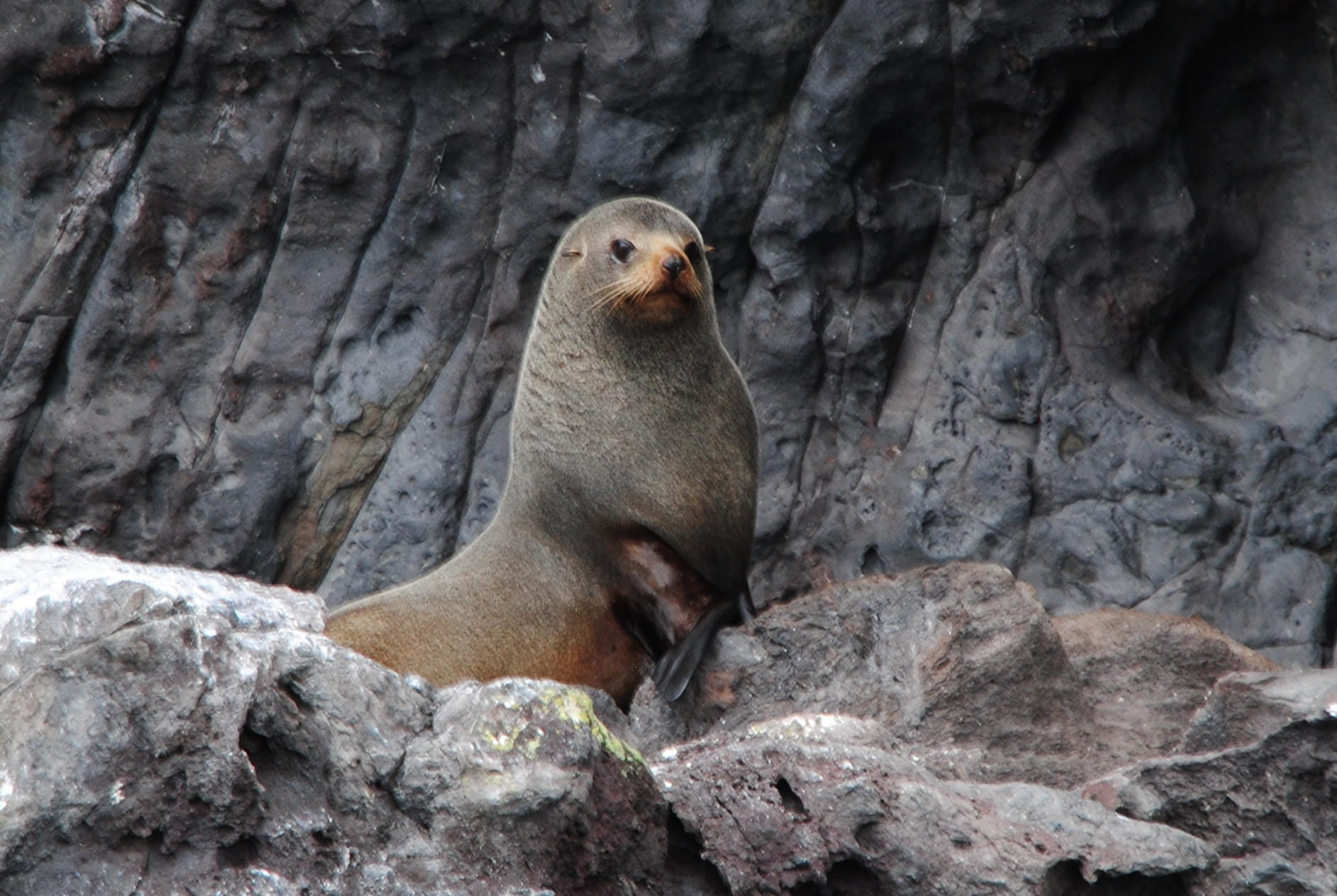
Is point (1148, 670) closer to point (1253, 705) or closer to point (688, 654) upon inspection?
point (1253, 705)

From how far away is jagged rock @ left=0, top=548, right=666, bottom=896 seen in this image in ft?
8.66

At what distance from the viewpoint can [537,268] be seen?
23.1ft

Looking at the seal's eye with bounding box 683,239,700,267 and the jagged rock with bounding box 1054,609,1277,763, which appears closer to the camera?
the jagged rock with bounding box 1054,609,1277,763

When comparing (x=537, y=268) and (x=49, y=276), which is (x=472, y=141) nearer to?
(x=537, y=268)

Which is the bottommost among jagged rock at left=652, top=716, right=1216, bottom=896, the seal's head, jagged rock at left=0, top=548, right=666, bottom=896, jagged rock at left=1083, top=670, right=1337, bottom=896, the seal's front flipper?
the seal's front flipper

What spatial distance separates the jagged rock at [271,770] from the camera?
8.66 ft

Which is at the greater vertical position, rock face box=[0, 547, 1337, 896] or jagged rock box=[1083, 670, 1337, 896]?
jagged rock box=[1083, 670, 1337, 896]

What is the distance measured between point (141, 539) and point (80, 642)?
429 centimetres

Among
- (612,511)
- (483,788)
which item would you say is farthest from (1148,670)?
(483,788)

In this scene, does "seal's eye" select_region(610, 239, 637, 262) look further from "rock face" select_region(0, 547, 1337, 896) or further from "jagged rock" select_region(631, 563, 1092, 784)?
"rock face" select_region(0, 547, 1337, 896)

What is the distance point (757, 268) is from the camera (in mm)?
7031

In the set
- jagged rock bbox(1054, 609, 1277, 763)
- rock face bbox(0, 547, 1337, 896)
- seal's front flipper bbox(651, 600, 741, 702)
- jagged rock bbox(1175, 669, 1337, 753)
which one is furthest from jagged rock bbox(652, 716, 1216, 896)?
seal's front flipper bbox(651, 600, 741, 702)

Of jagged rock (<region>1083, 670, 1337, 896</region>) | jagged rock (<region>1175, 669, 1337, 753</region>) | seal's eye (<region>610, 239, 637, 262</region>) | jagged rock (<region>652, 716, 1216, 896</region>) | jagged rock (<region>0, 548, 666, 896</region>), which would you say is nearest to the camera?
jagged rock (<region>0, 548, 666, 896</region>)

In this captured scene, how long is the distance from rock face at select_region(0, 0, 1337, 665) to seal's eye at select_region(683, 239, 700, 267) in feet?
4.00
